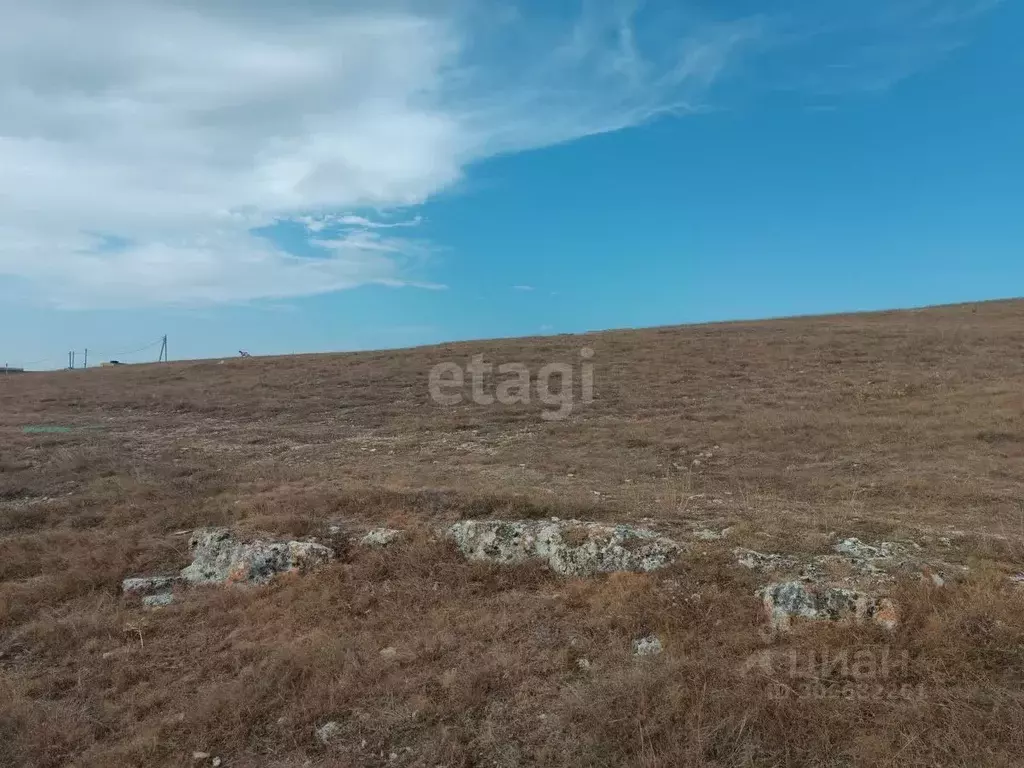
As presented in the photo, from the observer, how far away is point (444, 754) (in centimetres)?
418

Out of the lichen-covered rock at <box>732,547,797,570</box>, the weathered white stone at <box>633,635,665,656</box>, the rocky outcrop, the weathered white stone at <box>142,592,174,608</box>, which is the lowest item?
the weathered white stone at <box>142,592,174,608</box>

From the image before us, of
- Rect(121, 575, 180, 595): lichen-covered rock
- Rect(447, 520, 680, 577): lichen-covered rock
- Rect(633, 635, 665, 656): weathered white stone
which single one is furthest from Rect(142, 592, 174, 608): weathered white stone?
Rect(633, 635, 665, 656): weathered white stone

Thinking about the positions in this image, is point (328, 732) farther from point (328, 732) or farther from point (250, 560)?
point (250, 560)

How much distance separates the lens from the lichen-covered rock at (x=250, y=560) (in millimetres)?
7121

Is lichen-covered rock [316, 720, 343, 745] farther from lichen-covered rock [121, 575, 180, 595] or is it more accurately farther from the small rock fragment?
lichen-covered rock [121, 575, 180, 595]

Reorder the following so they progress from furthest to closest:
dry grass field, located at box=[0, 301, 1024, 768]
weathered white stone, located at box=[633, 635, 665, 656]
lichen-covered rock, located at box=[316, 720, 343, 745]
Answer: weathered white stone, located at box=[633, 635, 665, 656], lichen-covered rock, located at box=[316, 720, 343, 745], dry grass field, located at box=[0, 301, 1024, 768]

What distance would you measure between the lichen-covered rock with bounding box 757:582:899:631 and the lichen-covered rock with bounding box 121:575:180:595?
6182 millimetres

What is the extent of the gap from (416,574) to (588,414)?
12296 millimetres

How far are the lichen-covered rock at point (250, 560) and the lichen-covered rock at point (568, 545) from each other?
1.61 meters

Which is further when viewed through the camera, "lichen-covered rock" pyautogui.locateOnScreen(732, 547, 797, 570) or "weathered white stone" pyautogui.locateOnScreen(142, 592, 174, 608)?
"weathered white stone" pyautogui.locateOnScreen(142, 592, 174, 608)

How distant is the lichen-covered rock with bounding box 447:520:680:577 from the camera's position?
22.2 ft

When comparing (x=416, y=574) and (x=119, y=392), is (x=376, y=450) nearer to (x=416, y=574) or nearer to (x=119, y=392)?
(x=416, y=574)

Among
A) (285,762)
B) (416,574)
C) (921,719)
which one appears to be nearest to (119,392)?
(416,574)

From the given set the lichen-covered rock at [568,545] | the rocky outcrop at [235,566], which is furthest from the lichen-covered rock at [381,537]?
the lichen-covered rock at [568,545]
